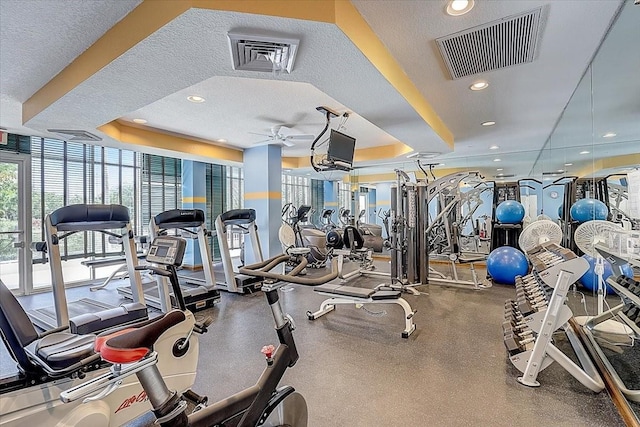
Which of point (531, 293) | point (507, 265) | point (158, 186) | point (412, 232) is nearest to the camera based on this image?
point (531, 293)

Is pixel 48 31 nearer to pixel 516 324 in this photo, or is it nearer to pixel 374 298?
pixel 374 298

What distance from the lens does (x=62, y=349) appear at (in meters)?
1.54

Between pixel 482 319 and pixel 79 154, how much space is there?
7.45 metres

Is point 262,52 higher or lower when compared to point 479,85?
lower

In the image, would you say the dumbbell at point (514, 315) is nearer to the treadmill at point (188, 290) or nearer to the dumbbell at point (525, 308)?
the dumbbell at point (525, 308)

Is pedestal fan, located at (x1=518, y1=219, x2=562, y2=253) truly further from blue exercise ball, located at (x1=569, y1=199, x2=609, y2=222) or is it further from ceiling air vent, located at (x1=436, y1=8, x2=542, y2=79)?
ceiling air vent, located at (x1=436, y1=8, x2=542, y2=79)

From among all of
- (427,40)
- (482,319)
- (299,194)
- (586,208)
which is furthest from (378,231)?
(427,40)

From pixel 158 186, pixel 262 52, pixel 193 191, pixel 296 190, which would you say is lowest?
pixel 193 191

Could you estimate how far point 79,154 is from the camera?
5855 mm

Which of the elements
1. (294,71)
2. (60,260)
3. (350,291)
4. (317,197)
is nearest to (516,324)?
(350,291)

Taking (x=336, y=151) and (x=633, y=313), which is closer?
(x=633, y=313)

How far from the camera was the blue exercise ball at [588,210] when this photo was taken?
9.42 ft

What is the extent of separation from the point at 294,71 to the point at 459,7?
49.0 inches

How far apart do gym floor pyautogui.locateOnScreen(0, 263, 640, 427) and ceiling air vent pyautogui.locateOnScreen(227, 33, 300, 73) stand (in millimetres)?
1584
